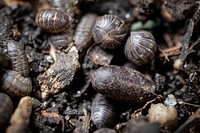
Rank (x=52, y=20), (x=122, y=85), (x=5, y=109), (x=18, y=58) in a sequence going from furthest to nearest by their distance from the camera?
(x=52, y=20) → (x=18, y=58) → (x=122, y=85) → (x=5, y=109)

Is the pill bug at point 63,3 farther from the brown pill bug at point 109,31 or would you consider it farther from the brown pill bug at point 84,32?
the brown pill bug at point 109,31

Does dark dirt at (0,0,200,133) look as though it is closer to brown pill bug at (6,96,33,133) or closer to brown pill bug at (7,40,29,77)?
brown pill bug at (7,40,29,77)

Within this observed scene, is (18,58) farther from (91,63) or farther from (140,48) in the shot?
(140,48)

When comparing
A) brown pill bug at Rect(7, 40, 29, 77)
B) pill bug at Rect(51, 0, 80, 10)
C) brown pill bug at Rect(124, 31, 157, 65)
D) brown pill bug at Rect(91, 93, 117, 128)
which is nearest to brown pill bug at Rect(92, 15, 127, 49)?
brown pill bug at Rect(124, 31, 157, 65)

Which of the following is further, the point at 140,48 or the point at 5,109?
the point at 140,48

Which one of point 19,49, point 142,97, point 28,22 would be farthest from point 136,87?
point 28,22

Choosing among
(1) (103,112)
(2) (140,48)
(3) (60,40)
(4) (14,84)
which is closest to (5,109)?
(4) (14,84)
